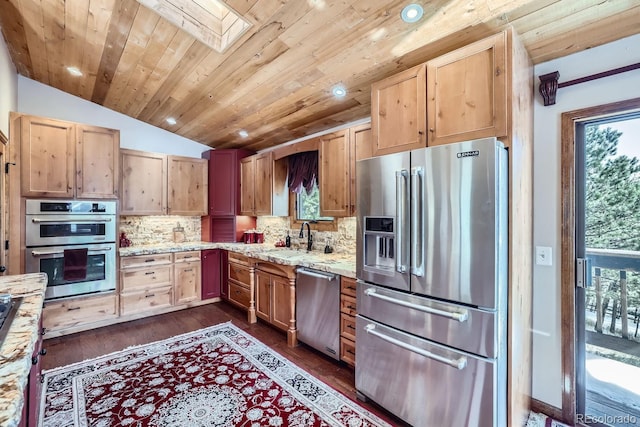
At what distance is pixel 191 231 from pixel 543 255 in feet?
15.3

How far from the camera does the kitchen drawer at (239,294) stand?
3920 millimetres

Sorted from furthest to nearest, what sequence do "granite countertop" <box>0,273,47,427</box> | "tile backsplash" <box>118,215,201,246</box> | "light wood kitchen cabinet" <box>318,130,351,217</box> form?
"tile backsplash" <box>118,215,201,246</box> < "light wood kitchen cabinet" <box>318,130,351,217</box> < "granite countertop" <box>0,273,47,427</box>

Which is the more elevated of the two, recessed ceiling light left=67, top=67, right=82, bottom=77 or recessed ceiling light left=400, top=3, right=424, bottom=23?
recessed ceiling light left=67, top=67, right=82, bottom=77

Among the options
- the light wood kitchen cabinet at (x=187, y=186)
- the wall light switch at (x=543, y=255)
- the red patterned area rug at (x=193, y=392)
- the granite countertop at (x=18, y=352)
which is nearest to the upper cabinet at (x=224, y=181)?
the light wood kitchen cabinet at (x=187, y=186)

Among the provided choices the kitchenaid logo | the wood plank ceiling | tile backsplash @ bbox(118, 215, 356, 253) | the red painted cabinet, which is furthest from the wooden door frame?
the red painted cabinet

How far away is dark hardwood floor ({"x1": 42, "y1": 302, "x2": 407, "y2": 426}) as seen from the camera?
8.42ft

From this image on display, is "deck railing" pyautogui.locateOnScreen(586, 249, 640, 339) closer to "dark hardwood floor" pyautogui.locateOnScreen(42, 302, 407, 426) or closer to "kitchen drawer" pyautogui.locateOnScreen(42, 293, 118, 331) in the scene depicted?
"dark hardwood floor" pyautogui.locateOnScreen(42, 302, 407, 426)

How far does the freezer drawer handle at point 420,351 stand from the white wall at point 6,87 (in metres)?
3.64

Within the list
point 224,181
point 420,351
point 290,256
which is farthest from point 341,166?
point 224,181

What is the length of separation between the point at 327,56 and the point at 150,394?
9.80 ft

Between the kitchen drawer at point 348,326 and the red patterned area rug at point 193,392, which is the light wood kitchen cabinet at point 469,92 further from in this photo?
the red patterned area rug at point 193,392

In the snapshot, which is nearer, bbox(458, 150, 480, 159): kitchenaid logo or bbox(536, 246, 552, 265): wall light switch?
bbox(458, 150, 480, 159): kitchenaid logo

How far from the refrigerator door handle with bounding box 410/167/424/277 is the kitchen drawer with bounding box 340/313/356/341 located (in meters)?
0.92

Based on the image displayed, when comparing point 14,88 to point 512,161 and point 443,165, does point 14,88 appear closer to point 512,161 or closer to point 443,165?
point 443,165
